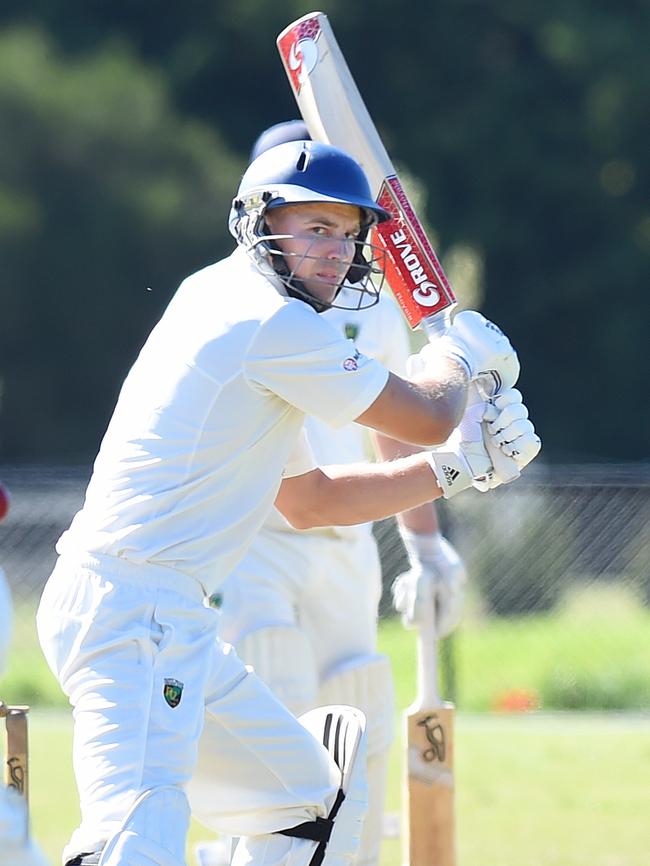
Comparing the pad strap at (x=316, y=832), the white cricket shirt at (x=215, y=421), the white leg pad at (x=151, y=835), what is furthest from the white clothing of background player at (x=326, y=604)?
the white leg pad at (x=151, y=835)

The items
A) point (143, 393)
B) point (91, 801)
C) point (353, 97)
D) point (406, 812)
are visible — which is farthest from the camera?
point (406, 812)

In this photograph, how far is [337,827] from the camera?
9.77 feet

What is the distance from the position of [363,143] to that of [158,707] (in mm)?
1292

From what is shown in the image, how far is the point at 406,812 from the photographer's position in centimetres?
395

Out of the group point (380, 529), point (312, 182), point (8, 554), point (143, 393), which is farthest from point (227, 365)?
point (8, 554)

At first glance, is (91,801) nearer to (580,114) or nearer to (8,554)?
(8,554)

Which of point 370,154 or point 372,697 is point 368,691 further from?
point 370,154

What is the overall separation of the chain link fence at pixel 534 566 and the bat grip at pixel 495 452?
19.5 ft

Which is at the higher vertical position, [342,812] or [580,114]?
[580,114]

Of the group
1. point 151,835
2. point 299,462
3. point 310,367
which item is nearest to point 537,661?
point 299,462

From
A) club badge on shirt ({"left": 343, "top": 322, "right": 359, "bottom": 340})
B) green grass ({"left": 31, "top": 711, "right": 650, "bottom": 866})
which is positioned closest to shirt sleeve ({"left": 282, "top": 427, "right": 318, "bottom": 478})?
club badge on shirt ({"left": 343, "top": 322, "right": 359, "bottom": 340})

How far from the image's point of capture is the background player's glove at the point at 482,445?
3074mm

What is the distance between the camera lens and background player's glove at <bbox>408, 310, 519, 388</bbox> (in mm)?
3045

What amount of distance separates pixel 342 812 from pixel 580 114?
16.3 m
